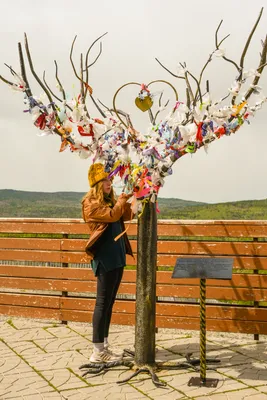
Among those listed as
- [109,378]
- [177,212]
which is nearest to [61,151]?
[109,378]

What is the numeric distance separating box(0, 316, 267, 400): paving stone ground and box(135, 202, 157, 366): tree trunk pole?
262mm

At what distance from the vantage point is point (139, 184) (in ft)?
18.5

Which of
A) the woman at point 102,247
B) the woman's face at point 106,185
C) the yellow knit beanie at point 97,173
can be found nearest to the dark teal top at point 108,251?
the woman at point 102,247

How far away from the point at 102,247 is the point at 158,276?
5.72 ft

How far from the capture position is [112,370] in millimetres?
5973

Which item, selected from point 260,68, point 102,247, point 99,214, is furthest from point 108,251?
point 260,68

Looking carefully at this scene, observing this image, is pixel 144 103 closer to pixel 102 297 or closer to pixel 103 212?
pixel 103 212

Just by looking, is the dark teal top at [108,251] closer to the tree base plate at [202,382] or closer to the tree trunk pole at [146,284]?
the tree trunk pole at [146,284]

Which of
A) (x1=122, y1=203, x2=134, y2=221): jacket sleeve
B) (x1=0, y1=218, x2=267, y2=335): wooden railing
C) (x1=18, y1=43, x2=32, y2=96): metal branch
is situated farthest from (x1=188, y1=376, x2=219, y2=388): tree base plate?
(x1=18, y1=43, x2=32, y2=96): metal branch

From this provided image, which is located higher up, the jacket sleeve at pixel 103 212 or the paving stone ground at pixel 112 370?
the jacket sleeve at pixel 103 212

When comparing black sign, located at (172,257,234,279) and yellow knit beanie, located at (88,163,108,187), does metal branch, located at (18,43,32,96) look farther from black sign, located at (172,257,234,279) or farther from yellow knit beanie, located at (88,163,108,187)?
black sign, located at (172,257,234,279)

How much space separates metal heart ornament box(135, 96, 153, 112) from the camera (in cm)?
566

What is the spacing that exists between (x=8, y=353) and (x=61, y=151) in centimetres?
249

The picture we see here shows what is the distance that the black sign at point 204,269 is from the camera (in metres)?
5.35
